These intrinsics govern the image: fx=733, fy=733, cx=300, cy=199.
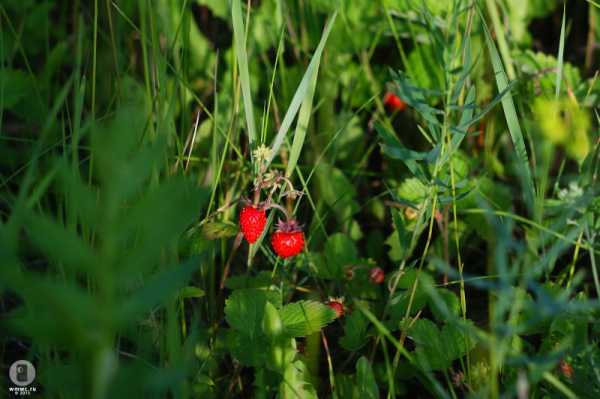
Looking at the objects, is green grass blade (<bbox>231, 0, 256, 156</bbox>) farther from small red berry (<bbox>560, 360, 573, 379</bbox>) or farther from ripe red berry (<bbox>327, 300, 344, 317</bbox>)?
small red berry (<bbox>560, 360, 573, 379</bbox>)

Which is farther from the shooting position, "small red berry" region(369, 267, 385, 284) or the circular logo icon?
"small red berry" region(369, 267, 385, 284)

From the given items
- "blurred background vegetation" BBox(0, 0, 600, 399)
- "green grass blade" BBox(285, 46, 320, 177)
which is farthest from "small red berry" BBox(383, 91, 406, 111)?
"green grass blade" BBox(285, 46, 320, 177)

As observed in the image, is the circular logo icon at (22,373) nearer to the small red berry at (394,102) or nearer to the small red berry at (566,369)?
the small red berry at (566,369)

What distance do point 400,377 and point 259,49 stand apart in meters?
1.12

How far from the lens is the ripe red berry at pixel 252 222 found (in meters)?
1.33

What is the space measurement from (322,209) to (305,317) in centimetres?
55

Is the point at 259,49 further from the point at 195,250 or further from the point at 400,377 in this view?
the point at 400,377

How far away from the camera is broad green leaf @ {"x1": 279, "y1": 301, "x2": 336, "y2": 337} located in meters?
1.32

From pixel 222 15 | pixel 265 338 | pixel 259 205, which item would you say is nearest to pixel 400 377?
pixel 265 338

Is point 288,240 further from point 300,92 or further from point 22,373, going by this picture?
point 22,373

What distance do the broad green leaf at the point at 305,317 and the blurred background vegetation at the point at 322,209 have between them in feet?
0.18

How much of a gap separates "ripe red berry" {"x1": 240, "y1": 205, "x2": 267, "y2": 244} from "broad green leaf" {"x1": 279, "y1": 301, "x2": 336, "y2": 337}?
0.49 ft

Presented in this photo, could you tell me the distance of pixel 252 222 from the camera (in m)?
1.33

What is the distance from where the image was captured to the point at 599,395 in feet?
3.91
